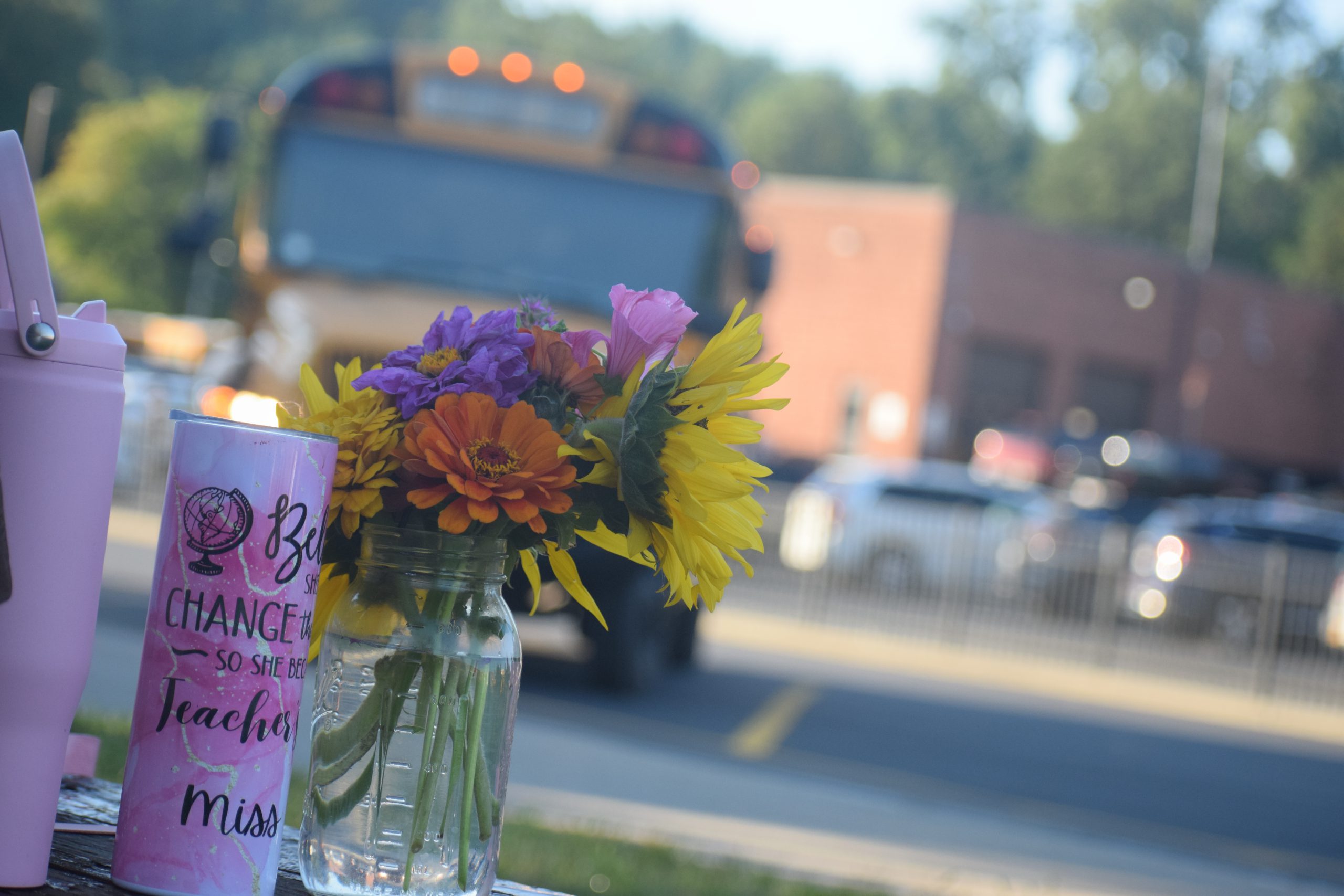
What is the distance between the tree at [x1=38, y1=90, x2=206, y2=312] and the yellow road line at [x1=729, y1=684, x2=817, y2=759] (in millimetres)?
27579

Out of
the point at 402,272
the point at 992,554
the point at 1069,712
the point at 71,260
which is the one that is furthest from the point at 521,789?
the point at 71,260

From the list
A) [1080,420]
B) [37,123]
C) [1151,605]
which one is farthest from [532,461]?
[1080,420]

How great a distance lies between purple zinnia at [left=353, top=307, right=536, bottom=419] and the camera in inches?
54.6

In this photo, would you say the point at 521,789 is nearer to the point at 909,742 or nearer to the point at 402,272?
the point at 402,272

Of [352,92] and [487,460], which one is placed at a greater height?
[352,92]

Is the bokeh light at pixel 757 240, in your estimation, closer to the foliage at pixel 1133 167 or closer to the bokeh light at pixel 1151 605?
the bokeh light at pixel 1151 605

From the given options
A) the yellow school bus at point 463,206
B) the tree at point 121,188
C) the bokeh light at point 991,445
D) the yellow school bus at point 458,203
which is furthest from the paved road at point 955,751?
the tree at point 121,188

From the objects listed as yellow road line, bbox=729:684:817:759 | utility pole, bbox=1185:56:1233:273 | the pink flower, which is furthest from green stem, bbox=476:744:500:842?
utility pole, bbox=1185:56:1233:273

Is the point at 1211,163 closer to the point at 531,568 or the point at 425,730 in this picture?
the point at 531,568

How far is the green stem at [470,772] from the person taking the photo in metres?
1.37

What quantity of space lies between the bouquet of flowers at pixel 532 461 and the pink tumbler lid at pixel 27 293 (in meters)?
0.26

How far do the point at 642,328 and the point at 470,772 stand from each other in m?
0.45

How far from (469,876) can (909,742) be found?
824 centimetres

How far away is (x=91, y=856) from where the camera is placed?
139 centimetres
